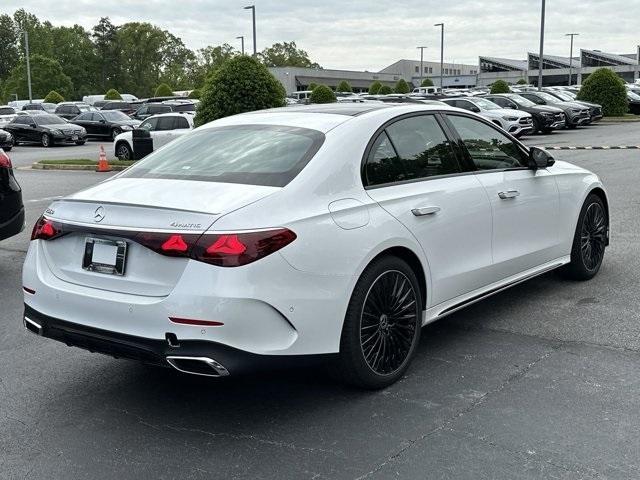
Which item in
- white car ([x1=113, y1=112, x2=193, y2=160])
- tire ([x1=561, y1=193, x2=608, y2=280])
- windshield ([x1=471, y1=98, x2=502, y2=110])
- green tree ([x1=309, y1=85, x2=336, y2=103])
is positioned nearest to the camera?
tire ([x1=561, y1=193, x2=608, y2=280])

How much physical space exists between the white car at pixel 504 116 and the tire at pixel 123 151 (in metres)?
11.2

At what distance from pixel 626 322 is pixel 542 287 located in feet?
3.78

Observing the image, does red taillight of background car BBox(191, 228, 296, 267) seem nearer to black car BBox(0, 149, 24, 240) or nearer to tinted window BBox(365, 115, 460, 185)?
tinted window BBox(365, 115, 460, 185)

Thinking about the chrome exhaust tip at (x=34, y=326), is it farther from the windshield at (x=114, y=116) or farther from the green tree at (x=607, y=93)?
the green tree at (x=607, y=93)

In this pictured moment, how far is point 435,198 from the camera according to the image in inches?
186

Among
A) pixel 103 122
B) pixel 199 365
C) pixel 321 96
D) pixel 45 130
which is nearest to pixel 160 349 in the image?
pixel 199 365

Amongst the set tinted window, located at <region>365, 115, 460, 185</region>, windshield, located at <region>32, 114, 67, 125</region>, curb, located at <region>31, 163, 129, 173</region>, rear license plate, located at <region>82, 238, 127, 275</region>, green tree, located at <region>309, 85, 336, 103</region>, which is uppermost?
green tree, located at <region>309, 85, 336, 103</region>

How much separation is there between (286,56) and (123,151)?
136 meters

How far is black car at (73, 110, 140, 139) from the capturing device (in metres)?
34.0

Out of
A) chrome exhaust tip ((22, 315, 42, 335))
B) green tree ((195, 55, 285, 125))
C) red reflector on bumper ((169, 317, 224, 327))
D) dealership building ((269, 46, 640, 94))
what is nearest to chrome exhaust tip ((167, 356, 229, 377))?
red reflector on bumper ((169, 317, 224, 327))

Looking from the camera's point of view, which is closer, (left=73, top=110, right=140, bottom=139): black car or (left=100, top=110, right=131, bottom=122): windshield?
(left=73, top=110, right=140, bottom=139): black car

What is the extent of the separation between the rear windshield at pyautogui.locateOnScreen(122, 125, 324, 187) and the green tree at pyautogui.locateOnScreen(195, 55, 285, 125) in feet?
44.8

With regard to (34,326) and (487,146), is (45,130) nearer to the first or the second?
(487,146)

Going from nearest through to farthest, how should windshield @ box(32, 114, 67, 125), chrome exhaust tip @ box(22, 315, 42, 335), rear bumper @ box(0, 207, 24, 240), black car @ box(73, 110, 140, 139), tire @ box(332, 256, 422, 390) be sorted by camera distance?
tire @ box(332, 256, 422, 390) < chrome exhaust tip @ box(22, 315, 42, 335) < rear bumper @ box(0, 207, 24, 240) < windshield @ box(32, 114, 67, 125) < black car @ box(73, 110, 140, 139)
